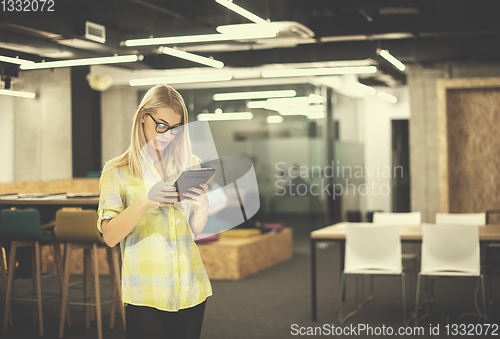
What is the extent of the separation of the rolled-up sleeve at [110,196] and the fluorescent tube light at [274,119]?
8285 millimetres

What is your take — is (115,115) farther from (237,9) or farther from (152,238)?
(152,238)

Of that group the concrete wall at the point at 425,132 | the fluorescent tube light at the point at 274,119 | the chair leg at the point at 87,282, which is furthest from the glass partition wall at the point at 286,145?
the chair leg at the point at 87,282

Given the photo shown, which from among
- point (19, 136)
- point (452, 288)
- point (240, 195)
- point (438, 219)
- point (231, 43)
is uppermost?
point (231, 43)

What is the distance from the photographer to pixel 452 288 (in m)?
6.36

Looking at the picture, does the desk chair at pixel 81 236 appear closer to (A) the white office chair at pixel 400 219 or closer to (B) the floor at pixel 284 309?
(B) the floor at pixel 284 309

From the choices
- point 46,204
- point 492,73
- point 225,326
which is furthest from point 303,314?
point 492,73

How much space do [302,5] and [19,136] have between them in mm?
4838

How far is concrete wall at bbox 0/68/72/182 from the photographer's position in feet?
27.0

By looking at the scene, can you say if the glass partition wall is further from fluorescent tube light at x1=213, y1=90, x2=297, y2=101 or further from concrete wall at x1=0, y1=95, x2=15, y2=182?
concrete wall at x1=0, y1=95, x2=15, y2=182

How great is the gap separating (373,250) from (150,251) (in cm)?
337

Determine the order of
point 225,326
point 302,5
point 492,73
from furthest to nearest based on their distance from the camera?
point 492,73 < point 302,5 < point 225,326

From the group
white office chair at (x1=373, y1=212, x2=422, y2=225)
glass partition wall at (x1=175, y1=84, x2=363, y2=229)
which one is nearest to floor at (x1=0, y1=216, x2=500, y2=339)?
white office chair at (x1=373, y1=212, x2=422, y2=225)

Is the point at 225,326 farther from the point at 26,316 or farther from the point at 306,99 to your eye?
the point at 306,99

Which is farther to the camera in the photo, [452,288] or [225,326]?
[452,288]
